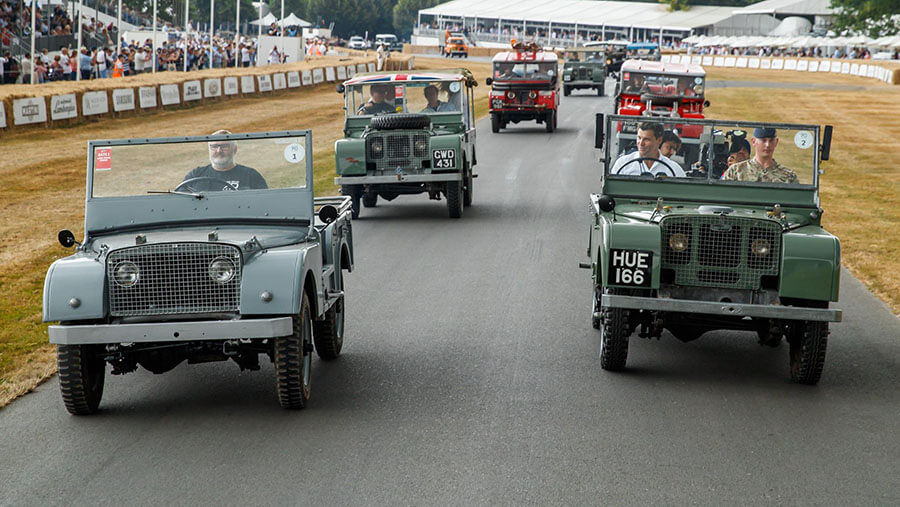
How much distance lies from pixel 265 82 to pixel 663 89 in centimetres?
2349

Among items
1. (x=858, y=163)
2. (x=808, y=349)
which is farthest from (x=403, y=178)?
(x=858, y=163)

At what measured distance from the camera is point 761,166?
907cm

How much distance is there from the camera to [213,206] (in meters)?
7.70

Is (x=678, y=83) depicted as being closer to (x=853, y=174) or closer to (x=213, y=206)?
(x=853, y=174)

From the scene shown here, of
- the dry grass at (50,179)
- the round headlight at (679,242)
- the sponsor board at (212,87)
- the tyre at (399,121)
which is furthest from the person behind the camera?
the sponsor board at (212,87)

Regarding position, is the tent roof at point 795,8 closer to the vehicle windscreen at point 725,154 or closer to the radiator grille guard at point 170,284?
the vehicle windscreen at point 725,154

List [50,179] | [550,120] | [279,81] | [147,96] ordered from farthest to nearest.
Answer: [279,81] → [147,96] → [550,120] → [50,179]

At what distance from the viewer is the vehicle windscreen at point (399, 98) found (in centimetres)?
1653

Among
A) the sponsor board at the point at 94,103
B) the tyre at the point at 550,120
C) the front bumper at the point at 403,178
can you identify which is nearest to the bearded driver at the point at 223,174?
the front bumper at the point at 403,178

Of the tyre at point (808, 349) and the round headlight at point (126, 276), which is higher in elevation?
the round headlight at point (126, 276)

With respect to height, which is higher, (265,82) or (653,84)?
(653,84)

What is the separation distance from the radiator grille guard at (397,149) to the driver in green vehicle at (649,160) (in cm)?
683

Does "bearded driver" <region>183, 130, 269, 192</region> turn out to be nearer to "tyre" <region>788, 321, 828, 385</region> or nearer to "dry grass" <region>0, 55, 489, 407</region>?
"dry grass" <region>0, 55, 489, 407</region>

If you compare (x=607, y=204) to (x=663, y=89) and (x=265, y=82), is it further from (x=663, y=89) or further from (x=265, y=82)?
(x=265, y=82)
